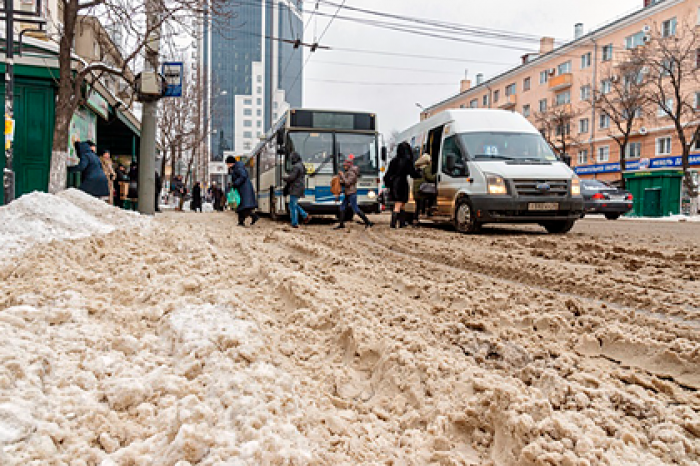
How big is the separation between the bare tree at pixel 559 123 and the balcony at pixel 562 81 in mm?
1677

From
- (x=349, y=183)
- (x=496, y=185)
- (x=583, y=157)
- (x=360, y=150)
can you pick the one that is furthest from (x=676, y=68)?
(x=496, y=185)

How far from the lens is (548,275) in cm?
508

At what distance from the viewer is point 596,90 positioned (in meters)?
35.9

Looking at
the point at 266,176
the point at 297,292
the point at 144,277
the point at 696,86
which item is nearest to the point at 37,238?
the point at 144,277

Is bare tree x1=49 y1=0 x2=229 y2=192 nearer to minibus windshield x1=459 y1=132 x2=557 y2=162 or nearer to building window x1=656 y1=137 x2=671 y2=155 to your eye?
minibus windshield x1=459 y1=132 x2=557 y2=162

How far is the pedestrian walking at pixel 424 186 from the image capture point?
12289 mm

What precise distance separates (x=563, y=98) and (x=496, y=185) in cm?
4558

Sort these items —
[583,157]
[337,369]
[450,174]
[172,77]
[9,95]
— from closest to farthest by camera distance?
[337,369], [9,95], [450,174], [172,77], [583,157]

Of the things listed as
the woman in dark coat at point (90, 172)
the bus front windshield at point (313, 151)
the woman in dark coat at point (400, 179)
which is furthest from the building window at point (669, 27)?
the woman in dark coat at point (90, 172)

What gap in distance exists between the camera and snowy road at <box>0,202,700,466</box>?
1.73 m

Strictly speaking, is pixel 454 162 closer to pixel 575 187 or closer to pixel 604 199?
pixel 575 187

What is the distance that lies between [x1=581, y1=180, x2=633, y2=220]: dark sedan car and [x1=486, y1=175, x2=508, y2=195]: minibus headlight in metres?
12.1

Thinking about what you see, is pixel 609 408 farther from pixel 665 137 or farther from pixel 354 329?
pixel 665 137

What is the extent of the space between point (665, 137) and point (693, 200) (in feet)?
47.2
